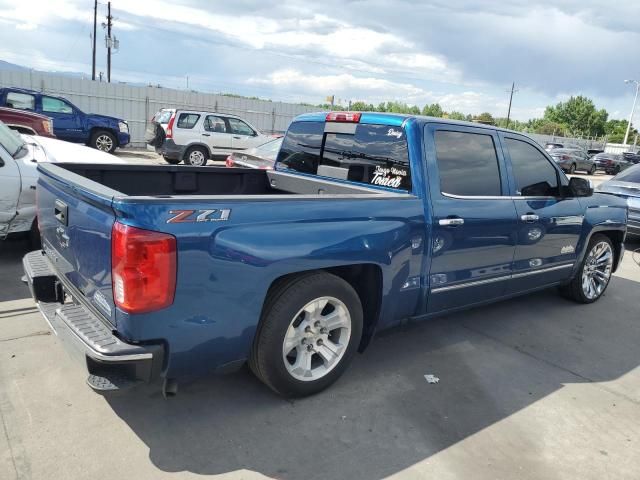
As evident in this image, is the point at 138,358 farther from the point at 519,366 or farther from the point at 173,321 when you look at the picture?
the point at 519,366

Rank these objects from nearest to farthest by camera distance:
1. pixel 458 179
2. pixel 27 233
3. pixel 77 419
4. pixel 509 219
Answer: pixel 77 419 < pixel 458 179 < pixel 509 219 < pixel 27 233

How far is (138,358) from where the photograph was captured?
2439 mm

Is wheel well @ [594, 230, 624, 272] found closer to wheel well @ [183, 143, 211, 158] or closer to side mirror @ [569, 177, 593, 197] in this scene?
side mirror @ [569, 177, 593, 197]

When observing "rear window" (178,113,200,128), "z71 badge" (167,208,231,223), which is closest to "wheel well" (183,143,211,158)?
"rear window" (178,113,200,128)

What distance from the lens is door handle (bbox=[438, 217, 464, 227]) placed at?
3.65 m

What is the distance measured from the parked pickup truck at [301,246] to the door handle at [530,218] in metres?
0.03

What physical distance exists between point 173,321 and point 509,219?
2.90 meters

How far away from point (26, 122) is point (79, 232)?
32.9 ft

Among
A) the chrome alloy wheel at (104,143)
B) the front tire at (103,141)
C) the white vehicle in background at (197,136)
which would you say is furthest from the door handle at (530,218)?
the chrome alloy wheel at (104,143)

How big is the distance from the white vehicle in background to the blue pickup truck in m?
1.12

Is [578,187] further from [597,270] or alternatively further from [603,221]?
[597,270]

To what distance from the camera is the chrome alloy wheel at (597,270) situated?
563 cm

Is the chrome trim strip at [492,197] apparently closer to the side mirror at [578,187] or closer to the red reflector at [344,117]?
the side mirror at [578,187]

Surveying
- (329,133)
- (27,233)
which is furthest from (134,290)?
(27,233)
